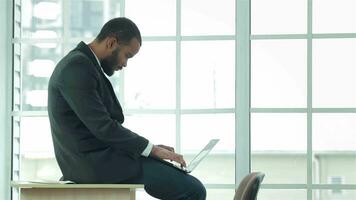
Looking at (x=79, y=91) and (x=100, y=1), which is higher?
(x=100, y=1)

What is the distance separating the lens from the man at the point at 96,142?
325cm

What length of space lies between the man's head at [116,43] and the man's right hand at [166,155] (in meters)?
0.40

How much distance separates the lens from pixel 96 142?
3.30 metres

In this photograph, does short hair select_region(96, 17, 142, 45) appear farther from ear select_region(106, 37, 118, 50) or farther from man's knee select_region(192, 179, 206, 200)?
man's knee select_region(192, 179, 206, 200)

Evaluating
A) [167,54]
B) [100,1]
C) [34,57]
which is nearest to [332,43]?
[167,54]

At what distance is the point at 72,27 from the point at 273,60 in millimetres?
1232

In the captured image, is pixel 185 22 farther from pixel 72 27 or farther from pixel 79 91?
pixel 79 91

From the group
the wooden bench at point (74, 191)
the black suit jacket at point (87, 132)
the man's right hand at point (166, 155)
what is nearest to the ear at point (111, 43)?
the black suit jacket at point (87, 132)

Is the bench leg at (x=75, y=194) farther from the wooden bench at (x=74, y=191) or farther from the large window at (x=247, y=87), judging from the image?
the large window at (x=247, y=87)

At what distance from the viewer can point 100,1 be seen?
194 inches

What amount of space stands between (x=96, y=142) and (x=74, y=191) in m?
0.22

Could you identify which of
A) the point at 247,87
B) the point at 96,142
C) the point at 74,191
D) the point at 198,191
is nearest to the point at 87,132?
the point at 96,142

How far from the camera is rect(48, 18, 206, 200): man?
3248 millimetres

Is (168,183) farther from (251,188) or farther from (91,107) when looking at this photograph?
(251,188)
